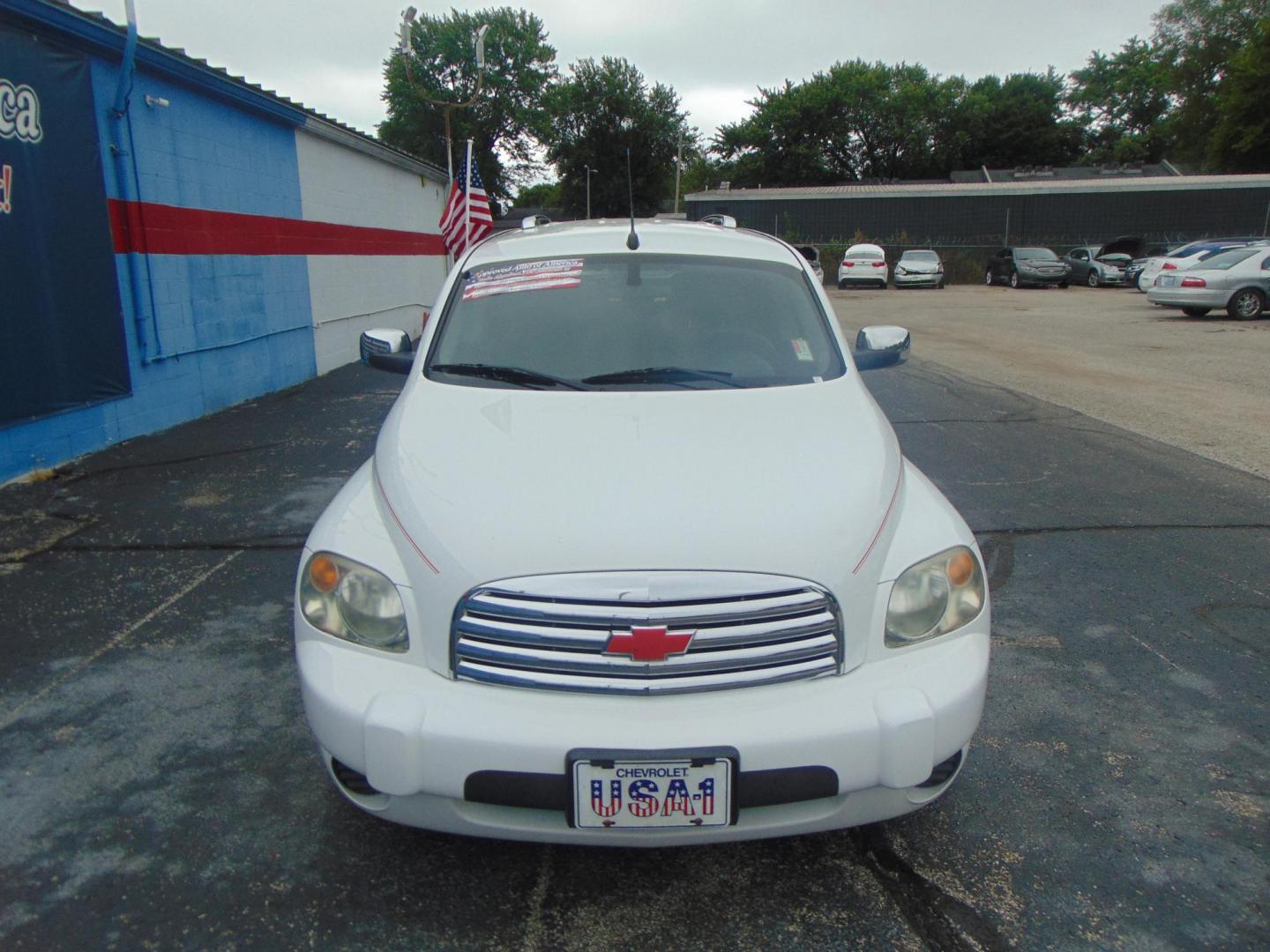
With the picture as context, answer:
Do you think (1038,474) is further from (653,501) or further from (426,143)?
(426,143)

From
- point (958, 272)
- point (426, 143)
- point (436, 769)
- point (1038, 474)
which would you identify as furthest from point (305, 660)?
point (426, 143)

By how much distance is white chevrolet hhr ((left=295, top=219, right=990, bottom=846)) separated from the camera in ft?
6.73

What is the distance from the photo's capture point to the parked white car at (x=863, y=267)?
104 feet

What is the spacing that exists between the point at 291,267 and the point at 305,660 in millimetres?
9684

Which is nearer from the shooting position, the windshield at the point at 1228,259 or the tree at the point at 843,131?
the windshield at the point at 1228,259

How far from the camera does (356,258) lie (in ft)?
44.0

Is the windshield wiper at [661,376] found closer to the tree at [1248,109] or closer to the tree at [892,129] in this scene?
the tree at [1248,109]

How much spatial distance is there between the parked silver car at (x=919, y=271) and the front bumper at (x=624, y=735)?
105 feet

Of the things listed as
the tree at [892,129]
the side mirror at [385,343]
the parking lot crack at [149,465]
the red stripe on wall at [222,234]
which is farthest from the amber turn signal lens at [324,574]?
the tree at [892,129]

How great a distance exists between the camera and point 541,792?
2.03m

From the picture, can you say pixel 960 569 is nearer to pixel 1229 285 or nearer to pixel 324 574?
pixel 324 574

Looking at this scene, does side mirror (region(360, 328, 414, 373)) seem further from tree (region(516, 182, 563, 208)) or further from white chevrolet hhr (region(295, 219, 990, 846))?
tree (region(516, 182, 563, 208))

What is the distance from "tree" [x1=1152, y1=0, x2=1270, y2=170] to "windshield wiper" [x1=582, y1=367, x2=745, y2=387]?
55756 millimetres

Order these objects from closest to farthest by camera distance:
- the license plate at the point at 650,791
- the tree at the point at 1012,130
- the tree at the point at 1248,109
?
the license plate at the point at 650,791 → the tree at the point at 1248,109 → the tree at the point at 1012,130
